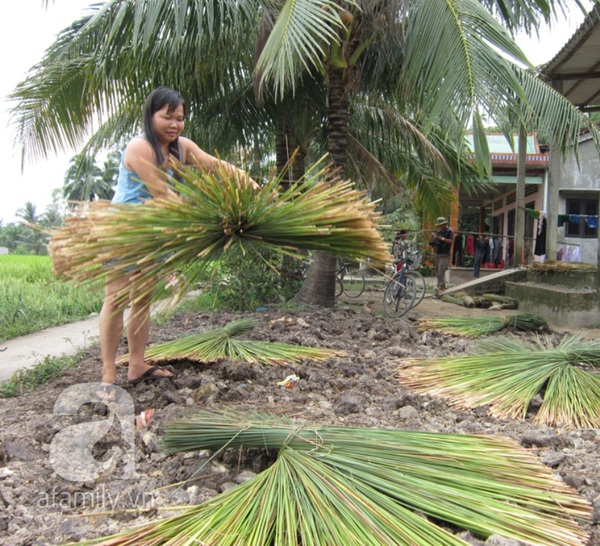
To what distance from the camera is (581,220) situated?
44.3ft

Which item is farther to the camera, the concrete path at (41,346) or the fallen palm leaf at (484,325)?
the fallen palm leaf at (484,325)

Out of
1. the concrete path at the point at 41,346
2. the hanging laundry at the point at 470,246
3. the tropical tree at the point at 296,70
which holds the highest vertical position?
the tropical tree at the point at 296,70

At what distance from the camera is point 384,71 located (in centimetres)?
692

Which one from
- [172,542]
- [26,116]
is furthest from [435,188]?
[172,542]

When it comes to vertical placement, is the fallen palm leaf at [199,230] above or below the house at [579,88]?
→ below

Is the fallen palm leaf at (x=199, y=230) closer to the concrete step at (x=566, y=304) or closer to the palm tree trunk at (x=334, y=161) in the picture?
the palm tree trunk at (x=334, y=161)

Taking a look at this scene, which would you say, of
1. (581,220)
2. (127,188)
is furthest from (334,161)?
(581,220)

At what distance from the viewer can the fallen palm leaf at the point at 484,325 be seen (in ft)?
15.4

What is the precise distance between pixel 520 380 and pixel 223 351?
1582 mm

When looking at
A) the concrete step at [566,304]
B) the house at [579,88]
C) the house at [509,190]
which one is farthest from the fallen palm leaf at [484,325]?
the house at [509,190]

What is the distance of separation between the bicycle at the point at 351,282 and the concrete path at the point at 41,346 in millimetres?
4351

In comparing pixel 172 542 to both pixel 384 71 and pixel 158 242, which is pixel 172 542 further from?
pixel 384 71

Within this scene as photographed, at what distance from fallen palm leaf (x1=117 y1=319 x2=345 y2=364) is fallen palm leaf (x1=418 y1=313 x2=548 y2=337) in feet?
5.78

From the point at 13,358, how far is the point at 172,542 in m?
3.34
